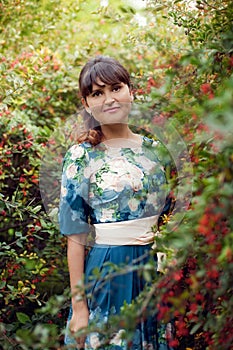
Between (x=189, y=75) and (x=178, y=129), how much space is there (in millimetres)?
169

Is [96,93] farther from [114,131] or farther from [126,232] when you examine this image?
[126,232]

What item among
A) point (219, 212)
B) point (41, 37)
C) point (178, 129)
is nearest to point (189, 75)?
point (178, 129)

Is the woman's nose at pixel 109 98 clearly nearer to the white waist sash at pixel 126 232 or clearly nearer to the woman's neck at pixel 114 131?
the woman's neck at pixel 114 131

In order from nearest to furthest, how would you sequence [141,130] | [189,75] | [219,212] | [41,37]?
[219,212] → [189,75] → [141,130] → [41,37]

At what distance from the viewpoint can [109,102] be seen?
1.94 meters

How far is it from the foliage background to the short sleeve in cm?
30

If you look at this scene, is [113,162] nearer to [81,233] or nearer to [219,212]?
[81,233]

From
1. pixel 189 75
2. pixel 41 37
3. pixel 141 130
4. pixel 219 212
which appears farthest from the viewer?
pixel 41 37

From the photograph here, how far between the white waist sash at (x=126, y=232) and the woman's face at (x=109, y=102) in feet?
1.10

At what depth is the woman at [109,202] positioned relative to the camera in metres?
1.91

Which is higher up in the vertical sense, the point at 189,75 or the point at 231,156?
the point at 189,75

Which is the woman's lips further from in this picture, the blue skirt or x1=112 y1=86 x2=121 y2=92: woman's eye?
the blue skirt

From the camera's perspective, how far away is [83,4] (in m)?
4.08

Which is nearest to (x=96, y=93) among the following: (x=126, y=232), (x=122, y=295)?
(x=126, y=232)
